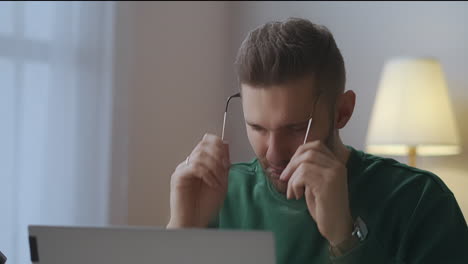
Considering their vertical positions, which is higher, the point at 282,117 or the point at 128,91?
the point at 282,117

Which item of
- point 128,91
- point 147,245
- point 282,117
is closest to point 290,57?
point 282,117

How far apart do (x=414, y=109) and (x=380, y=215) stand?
1316 millimetres

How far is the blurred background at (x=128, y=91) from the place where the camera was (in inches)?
108

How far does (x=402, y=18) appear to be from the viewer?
123 inches

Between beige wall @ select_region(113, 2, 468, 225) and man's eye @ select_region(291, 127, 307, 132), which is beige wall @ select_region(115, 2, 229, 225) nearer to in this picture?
beige wall @ select_region(113, 2, 468, 225)

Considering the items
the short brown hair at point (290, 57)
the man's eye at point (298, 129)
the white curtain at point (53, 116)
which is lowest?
the white curtain at point (53, 116)

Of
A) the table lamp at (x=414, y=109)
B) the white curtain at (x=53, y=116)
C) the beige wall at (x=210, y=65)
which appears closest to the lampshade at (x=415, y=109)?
the table lamp at (x=414, y=109)

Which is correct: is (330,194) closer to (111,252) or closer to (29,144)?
(111,252)

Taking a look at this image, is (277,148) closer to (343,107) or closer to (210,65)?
(343,107)

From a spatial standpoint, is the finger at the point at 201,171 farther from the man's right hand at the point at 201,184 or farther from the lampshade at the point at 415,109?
the lampshade at the point at 415,109

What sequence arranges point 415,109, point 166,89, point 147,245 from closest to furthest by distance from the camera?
point 147,245 < point 415,109 < point 166,89

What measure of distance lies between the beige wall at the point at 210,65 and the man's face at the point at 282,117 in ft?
5.24

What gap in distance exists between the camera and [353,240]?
1288 mm

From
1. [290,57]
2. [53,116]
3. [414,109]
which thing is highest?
[290,57]
